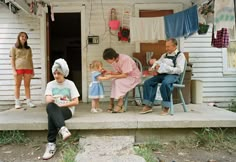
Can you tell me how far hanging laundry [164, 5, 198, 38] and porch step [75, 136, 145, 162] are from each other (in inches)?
90.8

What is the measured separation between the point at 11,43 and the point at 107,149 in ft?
12.6

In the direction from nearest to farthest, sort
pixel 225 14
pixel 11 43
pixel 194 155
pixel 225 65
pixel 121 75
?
pixel 194 155 < pixel 225 14 < pixel 121 75 < pixel 11 43 < pixel 225 65

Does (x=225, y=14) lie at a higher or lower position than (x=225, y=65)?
higher

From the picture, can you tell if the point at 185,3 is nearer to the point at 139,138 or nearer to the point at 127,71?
the point at 127,71

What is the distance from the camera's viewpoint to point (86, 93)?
227 inches

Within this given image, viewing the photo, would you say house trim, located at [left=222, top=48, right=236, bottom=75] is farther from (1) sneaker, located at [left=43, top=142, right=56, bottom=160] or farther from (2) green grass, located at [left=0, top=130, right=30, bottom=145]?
(2) green grass, located at [left=0, top=130, right=30, bottom=145]

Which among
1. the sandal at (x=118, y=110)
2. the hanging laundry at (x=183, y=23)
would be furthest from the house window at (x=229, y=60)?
the sandal at (x=118, y=110)

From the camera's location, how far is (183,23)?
15.2 feet

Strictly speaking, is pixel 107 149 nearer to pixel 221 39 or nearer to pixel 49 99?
pixel 49 99

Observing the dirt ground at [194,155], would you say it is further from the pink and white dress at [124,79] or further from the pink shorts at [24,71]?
the pink shorts at [24,71]

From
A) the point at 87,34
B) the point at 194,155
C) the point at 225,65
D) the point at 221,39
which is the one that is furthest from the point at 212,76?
the point at 194,155

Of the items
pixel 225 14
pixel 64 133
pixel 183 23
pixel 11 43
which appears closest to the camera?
pixel 64 133

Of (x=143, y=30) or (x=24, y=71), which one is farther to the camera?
(x=143, y=30)

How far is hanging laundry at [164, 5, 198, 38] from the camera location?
14.8 ft
